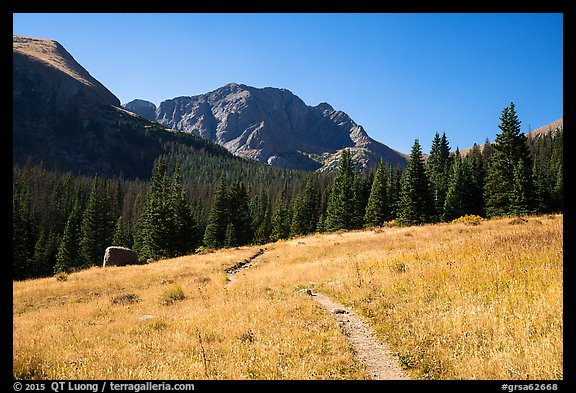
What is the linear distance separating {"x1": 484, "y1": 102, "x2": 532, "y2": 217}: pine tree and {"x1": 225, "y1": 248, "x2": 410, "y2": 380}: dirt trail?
45.0 metres

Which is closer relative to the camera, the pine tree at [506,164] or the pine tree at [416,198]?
the pine tree at [506,164]

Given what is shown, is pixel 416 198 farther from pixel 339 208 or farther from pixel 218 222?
pixel 218 222

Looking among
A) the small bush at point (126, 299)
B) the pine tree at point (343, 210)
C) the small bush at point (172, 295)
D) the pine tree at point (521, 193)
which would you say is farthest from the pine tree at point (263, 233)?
the small bush at point (172, 295)

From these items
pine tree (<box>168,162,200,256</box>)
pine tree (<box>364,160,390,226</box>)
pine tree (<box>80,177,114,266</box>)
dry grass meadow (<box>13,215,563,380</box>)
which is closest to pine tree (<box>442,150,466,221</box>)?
pine tree (<box>364,160,390,226</box>)

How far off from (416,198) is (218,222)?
4099 centimetres

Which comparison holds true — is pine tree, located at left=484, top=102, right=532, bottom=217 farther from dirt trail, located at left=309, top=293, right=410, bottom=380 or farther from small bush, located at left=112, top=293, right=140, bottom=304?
small bush, located at left=112, top=293, right=140, bottom=304

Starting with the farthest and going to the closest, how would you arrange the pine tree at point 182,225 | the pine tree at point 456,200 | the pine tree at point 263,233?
the pine tree at point 263,233
the pine tree at point 456,200
the pine tree at point 182,225

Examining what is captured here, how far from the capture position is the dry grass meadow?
573 centimetres

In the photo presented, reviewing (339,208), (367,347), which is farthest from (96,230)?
(367,347)

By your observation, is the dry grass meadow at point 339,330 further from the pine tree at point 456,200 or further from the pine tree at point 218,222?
the pine tree at point 218,222

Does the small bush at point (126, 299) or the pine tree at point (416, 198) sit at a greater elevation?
the pine tree at point (416, 198)

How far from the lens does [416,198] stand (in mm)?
50938

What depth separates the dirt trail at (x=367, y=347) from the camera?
5.85 metres

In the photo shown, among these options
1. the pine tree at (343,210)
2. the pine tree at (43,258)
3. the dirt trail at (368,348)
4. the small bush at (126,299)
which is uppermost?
the pine tree at (343,210)
